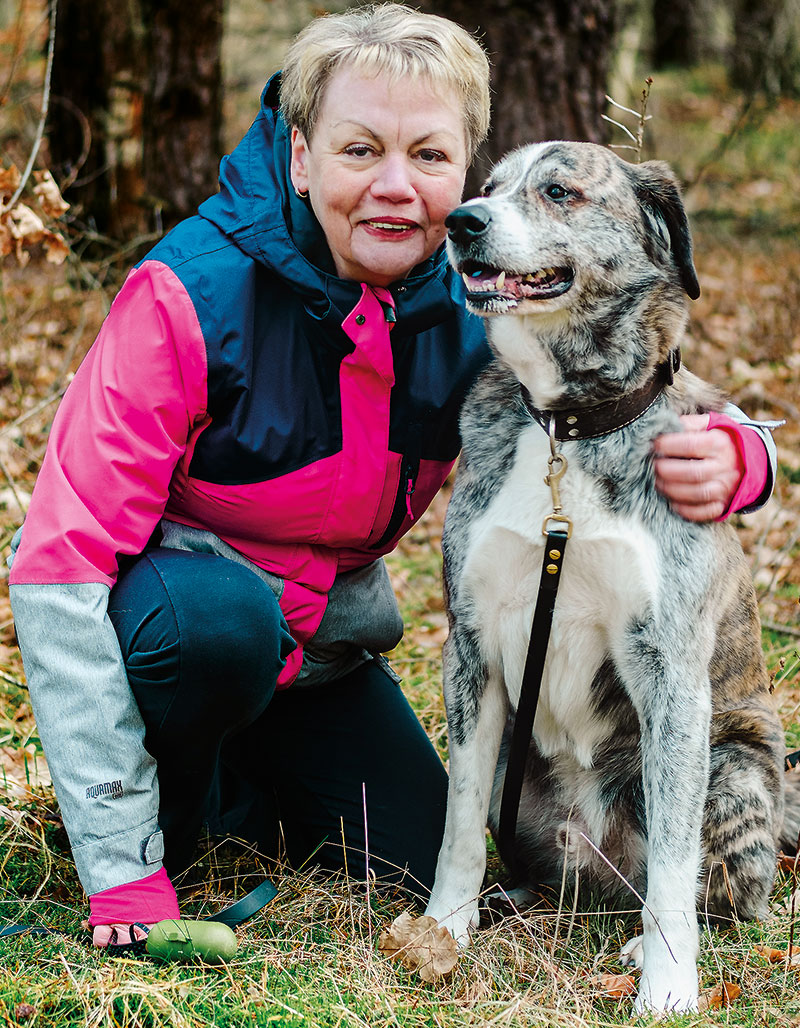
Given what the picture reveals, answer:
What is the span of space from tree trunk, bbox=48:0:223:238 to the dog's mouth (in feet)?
10.9

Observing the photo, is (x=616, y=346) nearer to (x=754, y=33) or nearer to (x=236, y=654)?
(x=236, y=654)

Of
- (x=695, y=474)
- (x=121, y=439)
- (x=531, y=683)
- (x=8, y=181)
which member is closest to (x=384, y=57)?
(x=121, y=439)

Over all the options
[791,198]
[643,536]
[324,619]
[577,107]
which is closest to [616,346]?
[643,536]

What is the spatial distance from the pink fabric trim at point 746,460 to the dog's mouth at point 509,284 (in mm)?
452

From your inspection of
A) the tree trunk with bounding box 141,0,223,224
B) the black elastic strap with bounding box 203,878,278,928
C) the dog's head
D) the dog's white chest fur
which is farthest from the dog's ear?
the tree trunk with bounding box 141,0,223,224

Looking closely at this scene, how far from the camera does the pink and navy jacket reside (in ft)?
6.87

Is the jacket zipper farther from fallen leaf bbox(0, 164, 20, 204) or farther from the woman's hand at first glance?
fallen leaf bbox(0, 164, 20, 204)

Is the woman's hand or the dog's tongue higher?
the dog's tongue

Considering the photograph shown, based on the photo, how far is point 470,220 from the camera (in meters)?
2.12

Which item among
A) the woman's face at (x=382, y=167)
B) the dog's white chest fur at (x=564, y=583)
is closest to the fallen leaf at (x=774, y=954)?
the dog's white chest fur at (x=564, y=583)

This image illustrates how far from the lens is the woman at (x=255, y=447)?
210 cm

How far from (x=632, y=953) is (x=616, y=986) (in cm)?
15

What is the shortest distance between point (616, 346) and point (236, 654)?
3.32ft

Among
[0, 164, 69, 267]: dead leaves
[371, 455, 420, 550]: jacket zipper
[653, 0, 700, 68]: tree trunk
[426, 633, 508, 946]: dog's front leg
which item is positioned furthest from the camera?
[653, 0, 700, 68]: tree trunk
